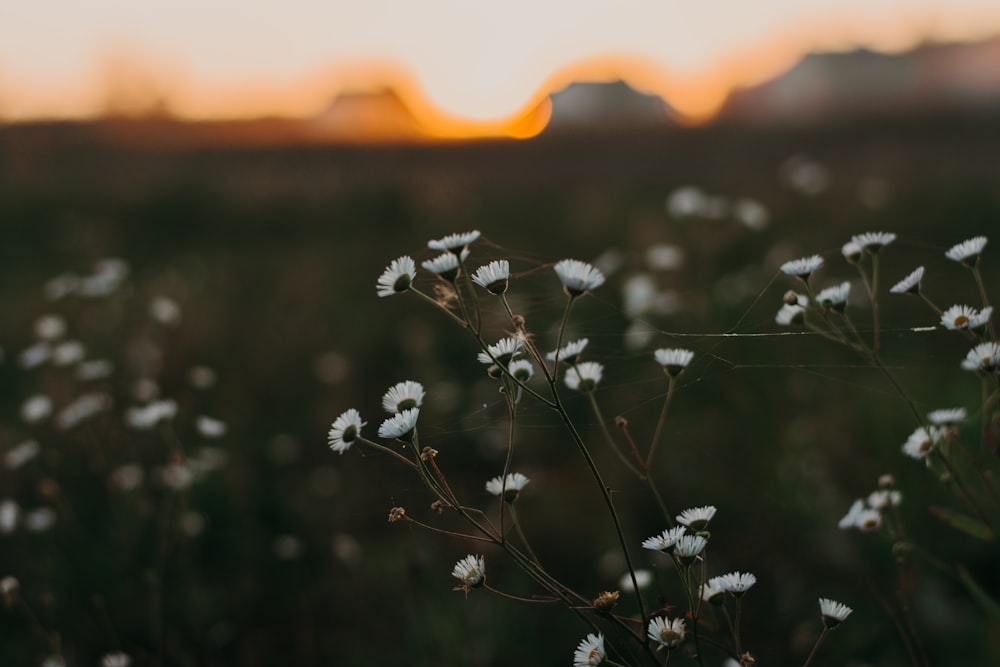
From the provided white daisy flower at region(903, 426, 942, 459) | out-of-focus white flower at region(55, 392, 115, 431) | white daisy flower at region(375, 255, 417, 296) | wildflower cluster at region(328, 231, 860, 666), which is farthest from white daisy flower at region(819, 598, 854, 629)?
out-of-focus white flower at region(55, 392, 115, 431)

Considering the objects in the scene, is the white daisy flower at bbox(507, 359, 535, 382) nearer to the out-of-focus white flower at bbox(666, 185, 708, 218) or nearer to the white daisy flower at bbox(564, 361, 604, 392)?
the white daisy flower at bbox(564, 361, 604, 392)

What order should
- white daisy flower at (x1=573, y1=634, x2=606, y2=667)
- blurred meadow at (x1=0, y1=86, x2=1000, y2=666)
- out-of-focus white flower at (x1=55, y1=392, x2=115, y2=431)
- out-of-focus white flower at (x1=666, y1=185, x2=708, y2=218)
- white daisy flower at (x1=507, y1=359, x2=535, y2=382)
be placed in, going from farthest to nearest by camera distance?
out-of-focus white flower at (x1=666, y1=185, x2=708, y2=218) < out-of-focus white flower at (x1=55, y1=392, x2=115, y2=431) < blurred meadow at (x1=0, y1=86, x2=1000, y2=666) < white daisy flower at (x1=507, y1=359, x2=535, y2=382) < white daisy flower at (x1=573, y1=634, x2=606, y2=667)

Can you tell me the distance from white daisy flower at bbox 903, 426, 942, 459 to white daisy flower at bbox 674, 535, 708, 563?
434mm

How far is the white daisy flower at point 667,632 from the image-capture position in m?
1.07

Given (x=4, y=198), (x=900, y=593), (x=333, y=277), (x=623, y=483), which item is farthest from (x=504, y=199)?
(x=900, y=593)

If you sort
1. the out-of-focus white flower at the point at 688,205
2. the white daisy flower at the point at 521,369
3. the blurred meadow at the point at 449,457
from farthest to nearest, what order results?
the out-of-focus white flower at the point at 688,205 → the blurred meadow at the point at 449,457 → the white daisy flower at the point at 521,369

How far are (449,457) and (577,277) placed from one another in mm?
2532

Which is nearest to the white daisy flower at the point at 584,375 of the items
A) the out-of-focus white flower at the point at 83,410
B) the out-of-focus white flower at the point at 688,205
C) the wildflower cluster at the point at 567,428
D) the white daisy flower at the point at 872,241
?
the wildflower cluster at the point at 567,428

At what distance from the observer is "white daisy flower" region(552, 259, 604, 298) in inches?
47.4

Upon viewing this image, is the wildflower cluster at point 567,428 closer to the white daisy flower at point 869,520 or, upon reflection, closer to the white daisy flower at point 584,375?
the white daisy flower at point 584,375

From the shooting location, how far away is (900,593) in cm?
134

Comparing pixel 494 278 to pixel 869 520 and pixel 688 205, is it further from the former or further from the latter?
pixel 688 205

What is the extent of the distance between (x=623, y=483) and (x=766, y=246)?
289 centimetres

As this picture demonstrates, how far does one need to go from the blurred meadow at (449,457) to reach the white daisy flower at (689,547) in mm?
274
